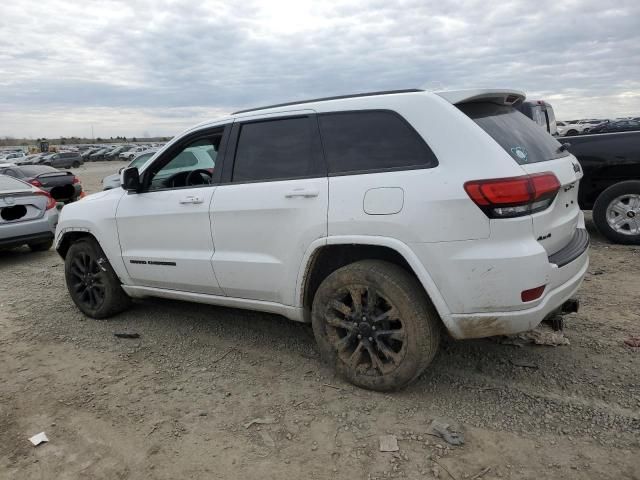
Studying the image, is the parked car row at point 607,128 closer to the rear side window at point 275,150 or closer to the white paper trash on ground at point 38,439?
the rear side window at point 275,150

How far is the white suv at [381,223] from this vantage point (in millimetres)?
2801

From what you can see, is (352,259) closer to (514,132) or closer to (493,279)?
(493,279)

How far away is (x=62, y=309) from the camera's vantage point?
543cm

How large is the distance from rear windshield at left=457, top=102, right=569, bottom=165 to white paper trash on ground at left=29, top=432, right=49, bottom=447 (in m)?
3.15

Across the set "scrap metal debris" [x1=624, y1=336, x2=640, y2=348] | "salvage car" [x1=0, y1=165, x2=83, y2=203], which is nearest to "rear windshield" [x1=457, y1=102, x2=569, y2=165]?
"scrap metal debris" [x1=624, y1=336, x2=640, y2=348]

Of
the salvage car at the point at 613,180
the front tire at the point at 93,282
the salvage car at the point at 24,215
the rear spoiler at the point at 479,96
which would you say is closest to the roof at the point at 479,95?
the rear spoiler at the point at 479,96

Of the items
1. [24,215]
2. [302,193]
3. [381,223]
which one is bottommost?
[24,215]

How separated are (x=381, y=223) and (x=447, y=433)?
1218 millimetres

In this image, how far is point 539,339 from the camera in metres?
3.85

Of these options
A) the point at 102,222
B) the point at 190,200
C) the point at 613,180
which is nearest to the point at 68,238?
the point at 102,222

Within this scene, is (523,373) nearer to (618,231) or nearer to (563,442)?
(563,442)

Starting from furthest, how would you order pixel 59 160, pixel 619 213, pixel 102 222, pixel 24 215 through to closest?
pixel 59 160 < pixel 24 215 < pixel 619 213 < pixel 102 222

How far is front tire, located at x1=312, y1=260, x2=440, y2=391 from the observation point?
9.94 feet

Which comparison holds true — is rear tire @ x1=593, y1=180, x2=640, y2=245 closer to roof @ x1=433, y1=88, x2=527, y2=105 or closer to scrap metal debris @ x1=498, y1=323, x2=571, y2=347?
scrap metal debris @ x1=498, y1=323, x2=571, y2=347
